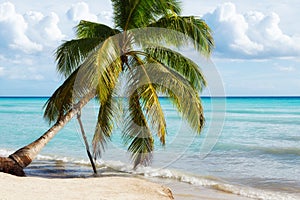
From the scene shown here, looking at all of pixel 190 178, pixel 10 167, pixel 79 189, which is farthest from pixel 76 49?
pixel 190 178

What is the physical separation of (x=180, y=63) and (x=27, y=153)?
160 inches

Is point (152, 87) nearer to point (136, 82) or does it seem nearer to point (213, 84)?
point (136, 82)

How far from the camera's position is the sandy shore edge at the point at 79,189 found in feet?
23.7

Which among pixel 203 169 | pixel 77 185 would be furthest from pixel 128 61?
pixel 203 169

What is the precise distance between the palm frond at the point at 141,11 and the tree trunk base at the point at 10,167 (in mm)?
4030

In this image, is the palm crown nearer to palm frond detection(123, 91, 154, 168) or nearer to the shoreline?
palm frond detection(123, 91, 154, 168)

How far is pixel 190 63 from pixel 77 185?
169 inches

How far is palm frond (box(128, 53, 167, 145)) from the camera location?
9.85 m

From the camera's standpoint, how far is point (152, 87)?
10195mm

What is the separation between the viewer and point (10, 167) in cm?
972

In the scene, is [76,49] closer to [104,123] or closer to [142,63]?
[142,63]

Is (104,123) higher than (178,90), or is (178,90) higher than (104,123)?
(178,90)

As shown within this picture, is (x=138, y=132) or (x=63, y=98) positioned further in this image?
(x=138, y=132)

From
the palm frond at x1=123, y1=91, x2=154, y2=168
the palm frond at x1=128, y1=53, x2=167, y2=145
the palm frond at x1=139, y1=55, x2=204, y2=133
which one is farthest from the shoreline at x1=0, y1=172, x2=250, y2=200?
the palm frond at x1=123, y1=91, x2=154, y2=168
